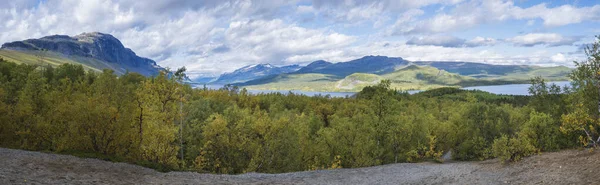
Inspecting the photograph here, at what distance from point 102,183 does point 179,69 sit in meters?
19.1

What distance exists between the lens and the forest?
34.6 m

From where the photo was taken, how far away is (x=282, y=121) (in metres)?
52.9

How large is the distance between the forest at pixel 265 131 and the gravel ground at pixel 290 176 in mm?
2974

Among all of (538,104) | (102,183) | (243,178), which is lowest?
(243,178)

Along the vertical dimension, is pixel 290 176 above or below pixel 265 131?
below

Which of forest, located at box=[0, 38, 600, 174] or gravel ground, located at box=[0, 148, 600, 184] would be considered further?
forest, located at box=[0, 38, 600, 174]

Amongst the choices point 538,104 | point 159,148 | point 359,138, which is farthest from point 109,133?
point 538,104

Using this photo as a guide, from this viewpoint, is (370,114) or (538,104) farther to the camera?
(370,114)

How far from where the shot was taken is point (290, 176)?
34500 mm

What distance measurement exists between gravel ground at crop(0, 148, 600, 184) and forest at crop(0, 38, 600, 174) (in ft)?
9.76

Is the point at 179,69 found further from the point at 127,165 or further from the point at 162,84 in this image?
the point at 127,165

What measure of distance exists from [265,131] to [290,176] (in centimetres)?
1803

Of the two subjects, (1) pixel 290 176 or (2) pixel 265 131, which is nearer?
(1) pixel 290 176

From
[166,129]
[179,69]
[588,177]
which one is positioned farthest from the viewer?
[179,69]
